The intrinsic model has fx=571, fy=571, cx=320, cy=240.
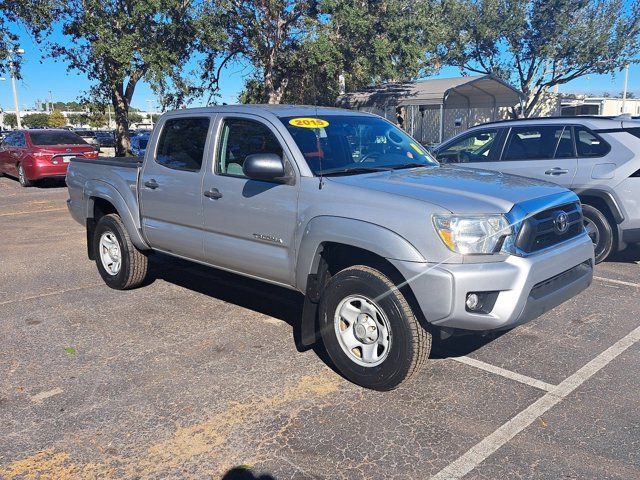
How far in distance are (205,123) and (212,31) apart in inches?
578

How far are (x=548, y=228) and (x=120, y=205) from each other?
13.5 feet

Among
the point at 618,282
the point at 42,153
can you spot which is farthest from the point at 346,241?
the point at 42,153

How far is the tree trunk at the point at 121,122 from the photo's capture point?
907 inches

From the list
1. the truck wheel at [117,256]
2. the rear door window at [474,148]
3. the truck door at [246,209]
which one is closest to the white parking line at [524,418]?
the truck door at [246,209]

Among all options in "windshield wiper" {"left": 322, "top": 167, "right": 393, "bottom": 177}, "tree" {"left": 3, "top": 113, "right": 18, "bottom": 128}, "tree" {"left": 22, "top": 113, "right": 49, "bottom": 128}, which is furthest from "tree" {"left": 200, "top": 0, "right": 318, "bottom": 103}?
"tree" {"left": 3, "top": 113, "right": 18, "bottom": 128}

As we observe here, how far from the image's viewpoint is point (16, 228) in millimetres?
10047

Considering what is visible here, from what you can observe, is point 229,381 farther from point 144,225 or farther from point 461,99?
point 461,99

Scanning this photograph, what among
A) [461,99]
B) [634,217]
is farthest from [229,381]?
[461,99]

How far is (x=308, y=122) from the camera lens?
4.59 m

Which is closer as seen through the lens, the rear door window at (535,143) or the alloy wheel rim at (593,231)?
the alloy wheel rim at (593,231)

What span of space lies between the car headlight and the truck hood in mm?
57

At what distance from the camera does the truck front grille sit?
3590 mm

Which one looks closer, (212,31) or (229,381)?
(229,381)

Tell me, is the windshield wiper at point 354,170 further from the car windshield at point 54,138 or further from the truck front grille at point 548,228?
the car windshield at point 54,138
